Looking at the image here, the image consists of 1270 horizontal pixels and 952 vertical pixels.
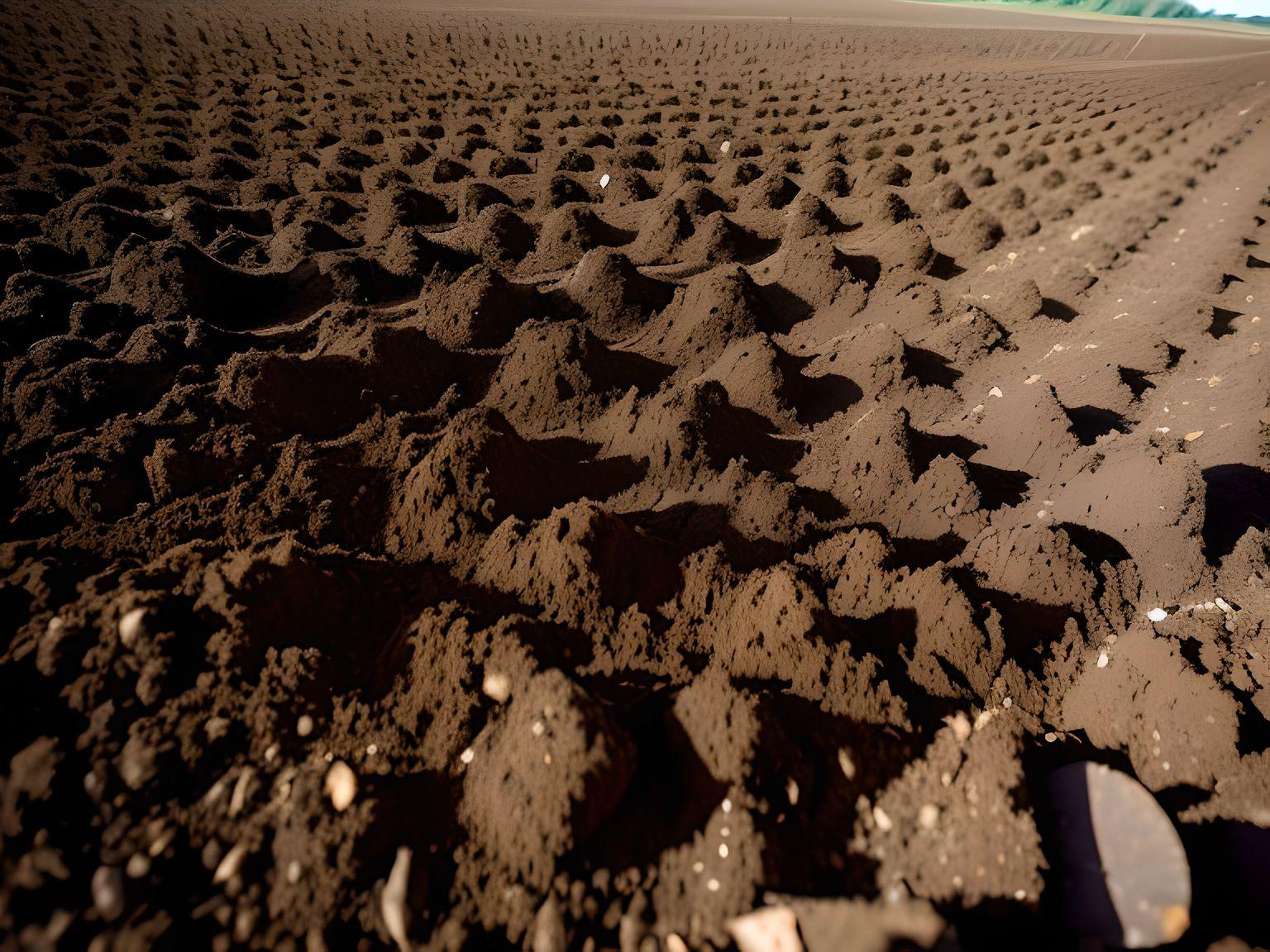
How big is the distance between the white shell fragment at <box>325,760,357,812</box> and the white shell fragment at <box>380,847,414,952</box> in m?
0.22

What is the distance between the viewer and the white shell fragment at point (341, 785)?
1724mm

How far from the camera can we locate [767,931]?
1.57 m

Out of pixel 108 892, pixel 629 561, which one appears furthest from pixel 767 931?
pixel 108 892

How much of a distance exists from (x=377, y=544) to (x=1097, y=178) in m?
9.14

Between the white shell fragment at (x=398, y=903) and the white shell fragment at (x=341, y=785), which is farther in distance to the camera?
the white shell fragment at (x=341, y=785)

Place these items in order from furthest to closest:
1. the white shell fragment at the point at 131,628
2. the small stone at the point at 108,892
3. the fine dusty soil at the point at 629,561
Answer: the white shell fragment at the point at 131,628
the fine dusty soil at the point at 629,561
the small stone at the point at 108,892

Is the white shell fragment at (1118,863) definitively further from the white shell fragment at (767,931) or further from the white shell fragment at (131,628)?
the white shell fragment at (131,628)

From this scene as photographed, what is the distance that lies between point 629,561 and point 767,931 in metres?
1.39

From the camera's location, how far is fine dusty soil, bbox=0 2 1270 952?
66.1 inches

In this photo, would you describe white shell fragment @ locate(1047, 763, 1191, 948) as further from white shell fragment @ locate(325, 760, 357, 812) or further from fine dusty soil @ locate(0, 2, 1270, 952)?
white shell fragment @ locate(325, 760, 357, 812)

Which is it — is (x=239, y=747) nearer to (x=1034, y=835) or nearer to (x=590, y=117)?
(x=1034, y=835)

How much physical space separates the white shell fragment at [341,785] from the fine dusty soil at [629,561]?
0.06 feet

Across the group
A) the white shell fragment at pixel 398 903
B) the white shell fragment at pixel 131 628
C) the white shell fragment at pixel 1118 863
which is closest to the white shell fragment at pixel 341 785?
the white shell fragment at pixel 398 903

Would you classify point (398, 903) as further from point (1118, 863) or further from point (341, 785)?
point (1118, 863)
